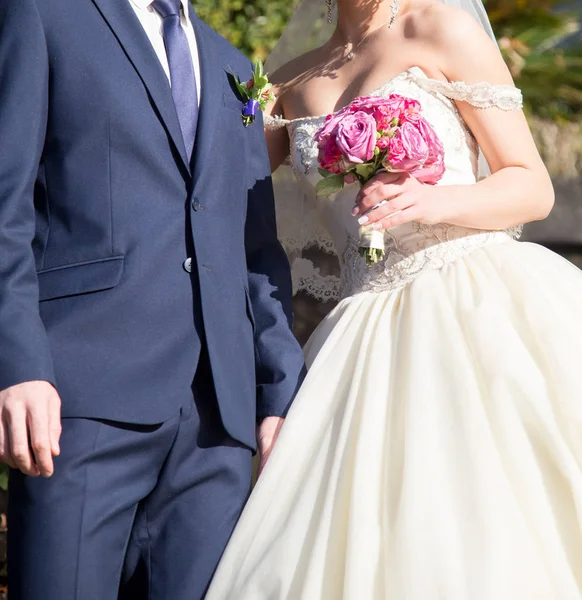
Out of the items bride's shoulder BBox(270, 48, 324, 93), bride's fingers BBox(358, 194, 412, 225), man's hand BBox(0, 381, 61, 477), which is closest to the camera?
man's hand BBox(0, 381, 61, 477)

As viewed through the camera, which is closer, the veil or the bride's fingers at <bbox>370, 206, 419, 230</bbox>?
the bride's fingers at <bbox>370, 206, 419, 230</bbox>

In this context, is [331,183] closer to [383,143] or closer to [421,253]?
[383,143]

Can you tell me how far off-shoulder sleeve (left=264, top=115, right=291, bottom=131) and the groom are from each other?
88cm

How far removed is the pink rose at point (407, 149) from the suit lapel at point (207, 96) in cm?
49

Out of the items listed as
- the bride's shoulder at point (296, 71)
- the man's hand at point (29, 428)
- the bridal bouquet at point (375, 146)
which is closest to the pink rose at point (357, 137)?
the bridal bouquet at point (375, 146)

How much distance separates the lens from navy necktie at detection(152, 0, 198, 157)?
2.47 meters

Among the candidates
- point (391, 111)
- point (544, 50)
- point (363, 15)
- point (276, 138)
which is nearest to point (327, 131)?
point (391, 111)

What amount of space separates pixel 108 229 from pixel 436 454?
94 cm

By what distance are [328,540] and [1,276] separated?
3.09 feet

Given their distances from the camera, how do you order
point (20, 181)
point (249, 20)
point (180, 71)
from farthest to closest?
point (249, 20), point (180, 71), point (20, 181)

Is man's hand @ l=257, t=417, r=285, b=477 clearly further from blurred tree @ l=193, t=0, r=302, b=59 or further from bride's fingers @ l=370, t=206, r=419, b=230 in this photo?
blurred tree @ l=193, t=0, r=302, b=59

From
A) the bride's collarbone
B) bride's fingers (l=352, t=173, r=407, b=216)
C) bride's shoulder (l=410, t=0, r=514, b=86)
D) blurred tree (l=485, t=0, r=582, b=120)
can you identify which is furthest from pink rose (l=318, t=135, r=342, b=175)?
blurred tree (l=485, t=0, r=582, b=120)

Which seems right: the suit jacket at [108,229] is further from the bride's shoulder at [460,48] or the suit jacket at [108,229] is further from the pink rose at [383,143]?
the bride's shoulder at [460,48]

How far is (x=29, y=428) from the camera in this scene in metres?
2.01
